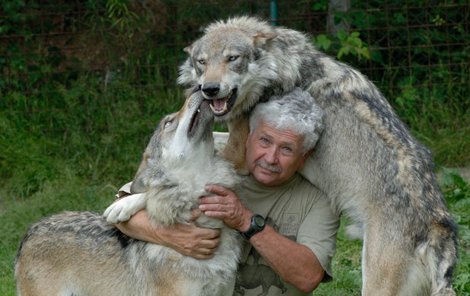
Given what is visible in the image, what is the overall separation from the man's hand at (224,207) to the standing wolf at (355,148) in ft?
0.93

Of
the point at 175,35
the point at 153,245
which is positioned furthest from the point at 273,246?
the point at 175,35

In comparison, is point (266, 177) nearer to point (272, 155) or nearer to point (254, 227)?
point (272, 155)

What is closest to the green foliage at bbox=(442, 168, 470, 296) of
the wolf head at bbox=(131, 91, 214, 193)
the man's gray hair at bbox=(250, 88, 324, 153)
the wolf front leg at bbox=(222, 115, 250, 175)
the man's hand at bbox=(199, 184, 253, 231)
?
the man's gray hair at bbox=(250, 88, 324, 153)

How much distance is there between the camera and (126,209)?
4449 millimetres

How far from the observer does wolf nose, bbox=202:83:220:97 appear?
463 centimetres

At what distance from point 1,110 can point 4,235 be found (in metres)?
2.08

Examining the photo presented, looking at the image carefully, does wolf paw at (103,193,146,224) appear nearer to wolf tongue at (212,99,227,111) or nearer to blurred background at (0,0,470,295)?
wolf tongue at (212,99,227,111)

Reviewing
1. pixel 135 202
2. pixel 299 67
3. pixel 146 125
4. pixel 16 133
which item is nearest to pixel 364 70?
pixel 146 125

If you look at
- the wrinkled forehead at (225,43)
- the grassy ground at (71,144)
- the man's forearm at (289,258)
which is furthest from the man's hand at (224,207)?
the grassy ground at (71,144)

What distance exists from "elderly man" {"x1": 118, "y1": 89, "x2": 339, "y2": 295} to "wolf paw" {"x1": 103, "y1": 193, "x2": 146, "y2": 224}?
0.12 feet

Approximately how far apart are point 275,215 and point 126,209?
74 centimetres

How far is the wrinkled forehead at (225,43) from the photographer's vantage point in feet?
16.3

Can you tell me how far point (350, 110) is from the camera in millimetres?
4816

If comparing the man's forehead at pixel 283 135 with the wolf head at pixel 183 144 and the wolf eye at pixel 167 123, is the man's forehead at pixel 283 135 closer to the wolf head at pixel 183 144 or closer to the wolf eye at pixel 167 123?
the wolf head at pixel 183 144
